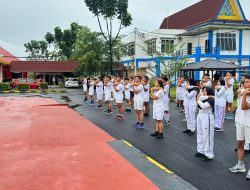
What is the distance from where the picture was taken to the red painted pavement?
5.75 metres

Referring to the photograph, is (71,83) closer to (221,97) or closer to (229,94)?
(229,94)

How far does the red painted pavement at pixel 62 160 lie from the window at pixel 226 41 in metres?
25.1

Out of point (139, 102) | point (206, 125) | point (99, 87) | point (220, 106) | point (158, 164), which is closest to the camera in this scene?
point (158, 164)

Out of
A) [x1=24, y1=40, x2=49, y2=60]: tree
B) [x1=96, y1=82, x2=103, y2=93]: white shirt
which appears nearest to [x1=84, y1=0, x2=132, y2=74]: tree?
[x1=96, y1=82, x2=103, y2=93]: white shirt

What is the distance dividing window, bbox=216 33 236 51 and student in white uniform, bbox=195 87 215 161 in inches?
1102

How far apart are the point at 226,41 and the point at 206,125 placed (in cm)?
2892

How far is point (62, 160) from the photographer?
7.24m

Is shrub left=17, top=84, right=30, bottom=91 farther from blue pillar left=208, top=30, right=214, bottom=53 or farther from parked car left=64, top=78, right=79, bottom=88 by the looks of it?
blue pillar left=208, top=30, right=214, bottom=53

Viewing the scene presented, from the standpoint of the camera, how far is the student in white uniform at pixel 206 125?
7160 mm

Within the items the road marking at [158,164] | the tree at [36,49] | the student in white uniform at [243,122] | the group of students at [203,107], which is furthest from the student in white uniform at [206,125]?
the tree at [36,49]

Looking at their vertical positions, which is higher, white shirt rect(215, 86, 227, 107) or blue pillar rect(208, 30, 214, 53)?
blue pillar rect(208, 30, 214, 53)

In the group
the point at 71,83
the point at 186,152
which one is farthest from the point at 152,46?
the point at 186,152

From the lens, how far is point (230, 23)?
3331 centimetres

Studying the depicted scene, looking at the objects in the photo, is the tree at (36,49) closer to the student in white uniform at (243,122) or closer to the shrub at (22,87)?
the shrub at (22,87)
